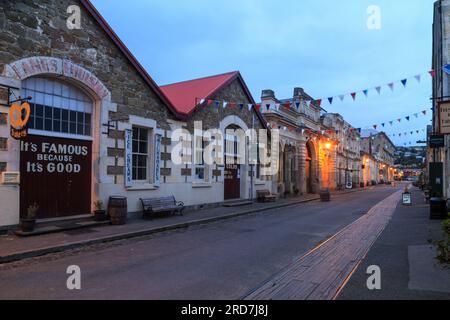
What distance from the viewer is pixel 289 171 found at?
2791 cm

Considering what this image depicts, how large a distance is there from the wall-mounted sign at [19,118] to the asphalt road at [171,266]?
333 cm

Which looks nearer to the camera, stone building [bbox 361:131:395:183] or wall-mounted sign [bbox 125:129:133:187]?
wall-mounted sign [bbox 125:129:133:187]

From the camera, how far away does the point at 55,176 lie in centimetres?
1064

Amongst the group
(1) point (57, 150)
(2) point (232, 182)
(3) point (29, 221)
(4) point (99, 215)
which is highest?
(1) point (57, 150)

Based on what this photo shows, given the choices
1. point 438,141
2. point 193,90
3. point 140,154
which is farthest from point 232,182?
point 438,141

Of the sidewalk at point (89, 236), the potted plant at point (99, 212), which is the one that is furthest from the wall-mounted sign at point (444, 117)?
the potted plant at point (99, 212)

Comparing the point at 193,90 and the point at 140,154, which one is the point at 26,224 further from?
the point at 193,90

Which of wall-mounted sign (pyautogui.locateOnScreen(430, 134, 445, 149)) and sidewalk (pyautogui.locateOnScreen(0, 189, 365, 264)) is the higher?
wall-mounted sign (pyautogui.locateOnScreen(430, 134, 445, 149))

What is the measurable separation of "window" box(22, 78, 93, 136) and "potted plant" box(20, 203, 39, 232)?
2.37 meters

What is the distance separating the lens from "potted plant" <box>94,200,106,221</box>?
11328 millimetres

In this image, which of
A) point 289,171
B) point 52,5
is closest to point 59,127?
point 52,5

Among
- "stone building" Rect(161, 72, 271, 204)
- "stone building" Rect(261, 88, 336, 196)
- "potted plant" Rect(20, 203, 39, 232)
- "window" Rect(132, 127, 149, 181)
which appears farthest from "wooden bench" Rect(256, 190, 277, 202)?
"potted plant" Rect(20, 203, 39, 232)

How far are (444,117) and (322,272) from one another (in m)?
7.33

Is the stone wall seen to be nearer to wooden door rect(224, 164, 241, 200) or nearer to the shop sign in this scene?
the shop sign
